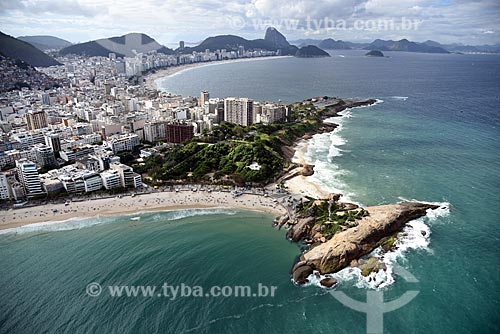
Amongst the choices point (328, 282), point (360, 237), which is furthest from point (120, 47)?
point (328, 282)

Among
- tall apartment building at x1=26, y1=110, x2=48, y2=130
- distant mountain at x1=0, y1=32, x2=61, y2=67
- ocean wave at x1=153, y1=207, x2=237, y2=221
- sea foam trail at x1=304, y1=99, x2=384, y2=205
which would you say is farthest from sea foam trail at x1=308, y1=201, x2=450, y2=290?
distant mountain at x1=0, y1=32, x2=61, y2=67

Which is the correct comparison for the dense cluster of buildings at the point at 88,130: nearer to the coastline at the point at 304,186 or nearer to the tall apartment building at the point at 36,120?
the tall apartment building at the point at 36,120

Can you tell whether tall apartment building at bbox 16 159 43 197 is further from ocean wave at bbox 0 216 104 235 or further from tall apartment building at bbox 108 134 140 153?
tall apartment building at bbox 108 134 140 153

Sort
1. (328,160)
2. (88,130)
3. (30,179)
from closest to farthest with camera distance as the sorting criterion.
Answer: (30,179), (328,160), (88,130)

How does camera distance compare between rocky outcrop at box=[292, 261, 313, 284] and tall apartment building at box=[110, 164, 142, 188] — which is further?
tall apartment building at box=[110, 164, 142, 188]

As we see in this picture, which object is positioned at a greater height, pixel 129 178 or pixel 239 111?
pixel 239 111

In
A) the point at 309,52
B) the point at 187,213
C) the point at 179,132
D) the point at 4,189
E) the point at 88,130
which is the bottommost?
the point at 187,213

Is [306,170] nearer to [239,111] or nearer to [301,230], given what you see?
[301,230]
